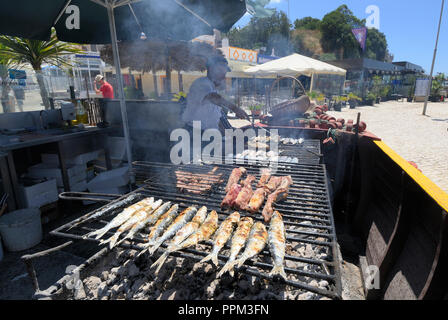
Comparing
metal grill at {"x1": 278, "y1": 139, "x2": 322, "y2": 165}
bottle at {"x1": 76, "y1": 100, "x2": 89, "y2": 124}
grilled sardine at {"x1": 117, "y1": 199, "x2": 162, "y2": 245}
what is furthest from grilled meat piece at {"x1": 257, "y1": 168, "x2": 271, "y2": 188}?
bottle at {"x1": 76, "y1": 100, "x2": 89, "y2": 124}

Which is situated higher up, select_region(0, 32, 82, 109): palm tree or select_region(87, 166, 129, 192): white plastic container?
select_region(0, 32, 82, 109): palm tree

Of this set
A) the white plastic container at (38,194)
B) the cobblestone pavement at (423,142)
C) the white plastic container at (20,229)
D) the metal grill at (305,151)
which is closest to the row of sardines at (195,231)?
the metal grill at (305,151)

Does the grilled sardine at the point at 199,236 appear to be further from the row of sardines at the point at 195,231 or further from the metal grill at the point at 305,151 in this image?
the metal grill at the point at 305,151

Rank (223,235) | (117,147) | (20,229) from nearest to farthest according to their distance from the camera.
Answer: (223,235)
(20,229)
(117,147)

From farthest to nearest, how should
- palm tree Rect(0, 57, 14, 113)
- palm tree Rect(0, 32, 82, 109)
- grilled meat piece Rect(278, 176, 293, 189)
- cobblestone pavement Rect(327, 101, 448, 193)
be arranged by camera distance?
cobblestone pavement Rect(327, 101, 448, 193), palm tree Rect(0, 57, 14, 113), palm tree Rect(0, 32, 82, 109), grilled meat piece Rect(278, 176, 293, 189)

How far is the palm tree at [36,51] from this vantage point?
6.94 meters

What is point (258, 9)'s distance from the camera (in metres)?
4.71

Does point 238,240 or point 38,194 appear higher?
point 238,240

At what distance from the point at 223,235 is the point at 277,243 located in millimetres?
477

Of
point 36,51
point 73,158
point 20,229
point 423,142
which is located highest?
point 36,51

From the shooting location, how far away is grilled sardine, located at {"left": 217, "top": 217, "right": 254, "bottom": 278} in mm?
1834

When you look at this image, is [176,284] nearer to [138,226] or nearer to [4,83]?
[138,226]

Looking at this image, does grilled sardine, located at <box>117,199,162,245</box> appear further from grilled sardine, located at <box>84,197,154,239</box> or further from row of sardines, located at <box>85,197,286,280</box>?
grilled sardine, located at <box>84,197,154,239</box>

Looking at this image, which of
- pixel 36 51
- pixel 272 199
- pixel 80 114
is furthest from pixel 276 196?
pixel 36 51
